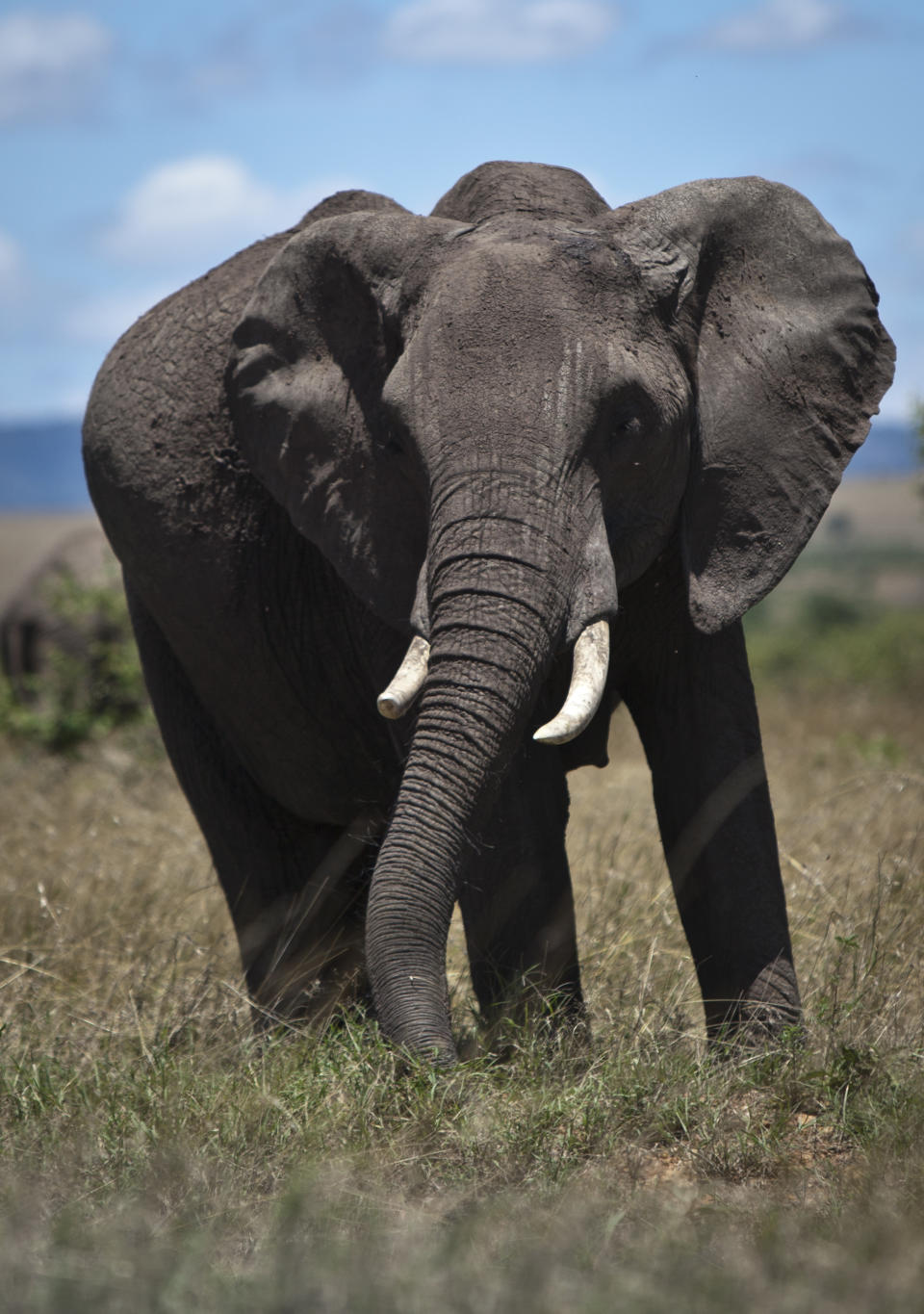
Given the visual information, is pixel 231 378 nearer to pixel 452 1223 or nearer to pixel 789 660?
pixel 452 1223

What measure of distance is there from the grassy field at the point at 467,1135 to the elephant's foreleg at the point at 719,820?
183 millimetres

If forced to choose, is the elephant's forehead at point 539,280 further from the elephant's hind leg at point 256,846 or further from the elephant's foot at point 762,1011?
the elephant's hind leg at point 256,846

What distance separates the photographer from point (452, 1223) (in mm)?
2957

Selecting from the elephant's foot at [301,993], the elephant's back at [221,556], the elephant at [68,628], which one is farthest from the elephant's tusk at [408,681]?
the elephant at [68,628]

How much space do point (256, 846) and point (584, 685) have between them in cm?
231

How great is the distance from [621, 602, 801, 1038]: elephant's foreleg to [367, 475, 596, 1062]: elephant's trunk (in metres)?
0.82

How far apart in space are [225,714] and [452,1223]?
8.91ft

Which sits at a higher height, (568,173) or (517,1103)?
(568,173)

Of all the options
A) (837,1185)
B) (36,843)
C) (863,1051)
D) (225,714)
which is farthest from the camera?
(36,843)

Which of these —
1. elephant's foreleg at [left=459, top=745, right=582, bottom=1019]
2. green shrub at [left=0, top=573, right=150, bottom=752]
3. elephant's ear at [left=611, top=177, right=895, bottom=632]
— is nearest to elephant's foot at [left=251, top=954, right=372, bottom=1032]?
elephant's foreleg at [left=459, top=745, right=582, bottom=1019]

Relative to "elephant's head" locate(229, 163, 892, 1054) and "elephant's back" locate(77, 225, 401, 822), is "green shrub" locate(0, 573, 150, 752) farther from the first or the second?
"elephant's head" locate(229, 163, 892, 1054)

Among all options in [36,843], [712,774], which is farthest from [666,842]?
[36,843]

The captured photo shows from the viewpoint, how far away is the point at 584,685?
367cm

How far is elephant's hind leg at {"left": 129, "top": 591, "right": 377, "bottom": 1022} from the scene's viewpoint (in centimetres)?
558
